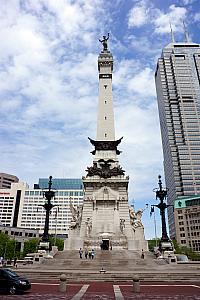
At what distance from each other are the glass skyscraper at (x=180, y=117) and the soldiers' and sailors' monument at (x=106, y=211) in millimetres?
64860

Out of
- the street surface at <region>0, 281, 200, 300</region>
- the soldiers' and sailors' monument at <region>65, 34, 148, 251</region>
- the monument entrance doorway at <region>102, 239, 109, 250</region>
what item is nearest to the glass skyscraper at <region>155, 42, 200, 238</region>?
the soldiers' and sailors' monument at <region>65, 34, 148, 251</region>

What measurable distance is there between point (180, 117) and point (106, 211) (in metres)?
86.1

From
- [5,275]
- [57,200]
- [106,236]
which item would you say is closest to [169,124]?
[57,200]

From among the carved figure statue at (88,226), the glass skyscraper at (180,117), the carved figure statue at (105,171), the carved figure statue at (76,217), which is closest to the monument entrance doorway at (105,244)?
the carved figure statue at (88,226)

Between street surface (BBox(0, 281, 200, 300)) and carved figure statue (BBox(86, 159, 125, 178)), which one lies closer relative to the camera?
street surface (BBox(0, 281, 200, 300))

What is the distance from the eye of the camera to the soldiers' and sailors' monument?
1394 inches

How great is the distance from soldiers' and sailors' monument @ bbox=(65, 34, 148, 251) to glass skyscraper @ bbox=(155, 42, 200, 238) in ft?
213

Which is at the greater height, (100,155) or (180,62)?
(180,62)

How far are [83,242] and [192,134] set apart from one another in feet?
281

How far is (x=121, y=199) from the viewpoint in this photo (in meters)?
38.8

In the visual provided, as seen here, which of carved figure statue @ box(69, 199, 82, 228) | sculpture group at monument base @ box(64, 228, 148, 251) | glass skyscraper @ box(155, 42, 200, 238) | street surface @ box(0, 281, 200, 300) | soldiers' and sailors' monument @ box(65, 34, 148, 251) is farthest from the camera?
glass skyscraper @ box(155, 42, 200, 238)

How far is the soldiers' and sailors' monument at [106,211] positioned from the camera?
3541 centimetres

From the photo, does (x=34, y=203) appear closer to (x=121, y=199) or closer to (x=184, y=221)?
(x=184, y=221)

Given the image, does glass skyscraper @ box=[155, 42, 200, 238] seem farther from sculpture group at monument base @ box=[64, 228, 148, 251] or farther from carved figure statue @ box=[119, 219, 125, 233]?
sculpture group at monument base @ box=[64, 228, 148, 251]
